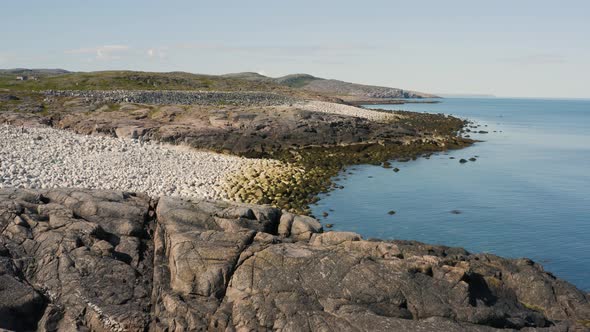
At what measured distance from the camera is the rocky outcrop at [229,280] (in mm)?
16219

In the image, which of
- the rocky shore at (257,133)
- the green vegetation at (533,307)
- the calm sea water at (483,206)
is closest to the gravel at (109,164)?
the rocky shore at (257,133)

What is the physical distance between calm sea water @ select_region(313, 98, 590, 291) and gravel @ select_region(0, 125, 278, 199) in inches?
386

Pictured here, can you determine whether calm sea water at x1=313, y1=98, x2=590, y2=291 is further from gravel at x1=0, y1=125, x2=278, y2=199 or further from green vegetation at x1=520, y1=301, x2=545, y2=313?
gravel at x1=0, y1=125, x2=278, y2=199

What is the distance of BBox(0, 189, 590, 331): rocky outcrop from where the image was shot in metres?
16.2

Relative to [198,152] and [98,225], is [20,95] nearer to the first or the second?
Answer: [198,152]

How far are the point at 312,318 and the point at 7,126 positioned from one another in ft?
159

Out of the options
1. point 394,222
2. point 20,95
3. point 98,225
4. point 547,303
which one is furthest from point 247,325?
point 20,95

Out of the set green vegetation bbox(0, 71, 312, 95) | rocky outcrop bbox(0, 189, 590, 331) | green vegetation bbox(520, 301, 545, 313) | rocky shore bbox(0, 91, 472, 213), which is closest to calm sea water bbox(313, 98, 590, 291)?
rocky shore bbox(0, 91, 472, 213)

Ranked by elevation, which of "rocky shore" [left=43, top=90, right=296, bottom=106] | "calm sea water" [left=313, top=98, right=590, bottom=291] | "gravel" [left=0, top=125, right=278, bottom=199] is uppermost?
"rocky shore" [left=43, top=90, right=296, bottom=106]

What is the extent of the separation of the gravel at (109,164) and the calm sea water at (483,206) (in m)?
9.80

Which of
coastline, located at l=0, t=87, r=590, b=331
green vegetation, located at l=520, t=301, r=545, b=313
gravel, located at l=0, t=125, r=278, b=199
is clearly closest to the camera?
coastline, located at l=0, t=87, r=590, b=331

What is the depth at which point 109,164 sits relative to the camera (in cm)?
3972

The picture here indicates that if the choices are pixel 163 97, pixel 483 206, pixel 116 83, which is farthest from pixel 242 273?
pixel 116 83

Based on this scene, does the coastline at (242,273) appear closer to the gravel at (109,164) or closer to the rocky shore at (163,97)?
the gravel at (109,164)
